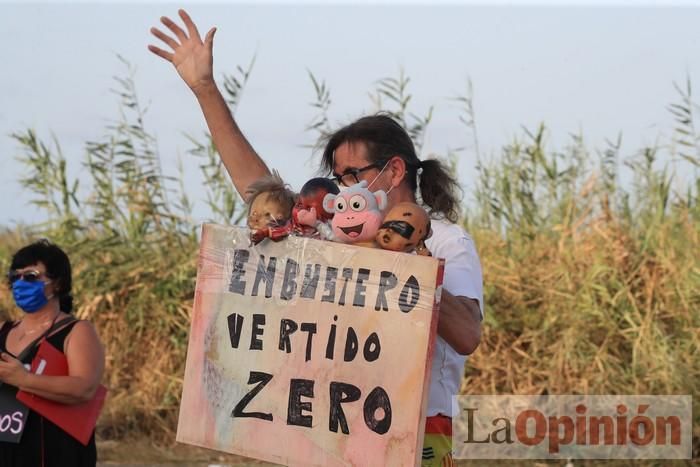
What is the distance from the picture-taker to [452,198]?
3.61 metres

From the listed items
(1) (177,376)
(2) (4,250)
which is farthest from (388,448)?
(2) (4,250)

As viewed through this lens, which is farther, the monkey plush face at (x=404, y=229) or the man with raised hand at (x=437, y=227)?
the man with raised hand at (x=437, y=227)

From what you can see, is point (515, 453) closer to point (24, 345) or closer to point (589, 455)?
point (589, 455)

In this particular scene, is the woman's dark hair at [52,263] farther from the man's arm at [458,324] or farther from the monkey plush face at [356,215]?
the man's arm at [458,324]

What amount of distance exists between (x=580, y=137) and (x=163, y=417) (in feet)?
13.1

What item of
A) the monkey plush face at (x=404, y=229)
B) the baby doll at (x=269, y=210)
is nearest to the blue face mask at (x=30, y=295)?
the baby doll at (x=269, y=210)

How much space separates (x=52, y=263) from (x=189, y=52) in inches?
56.3

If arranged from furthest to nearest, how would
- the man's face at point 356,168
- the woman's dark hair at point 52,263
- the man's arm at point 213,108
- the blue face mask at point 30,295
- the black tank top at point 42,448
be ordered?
1. the woman's dark hair at point 52,263
2. the blue face mask at point 30,295
3. the black tank top at point 42,448
4. the man's arm at point 213,108
5. the man's face at point 356,168

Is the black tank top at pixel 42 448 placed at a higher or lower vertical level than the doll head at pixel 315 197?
lower

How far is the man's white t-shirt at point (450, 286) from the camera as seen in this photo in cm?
331

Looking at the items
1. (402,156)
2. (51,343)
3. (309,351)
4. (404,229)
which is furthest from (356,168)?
(51,343)

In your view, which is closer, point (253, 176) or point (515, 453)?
point (253, 176)

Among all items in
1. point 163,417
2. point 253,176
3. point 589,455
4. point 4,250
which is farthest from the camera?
point 4,250

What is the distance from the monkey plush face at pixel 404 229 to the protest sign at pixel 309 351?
0.17 ft
